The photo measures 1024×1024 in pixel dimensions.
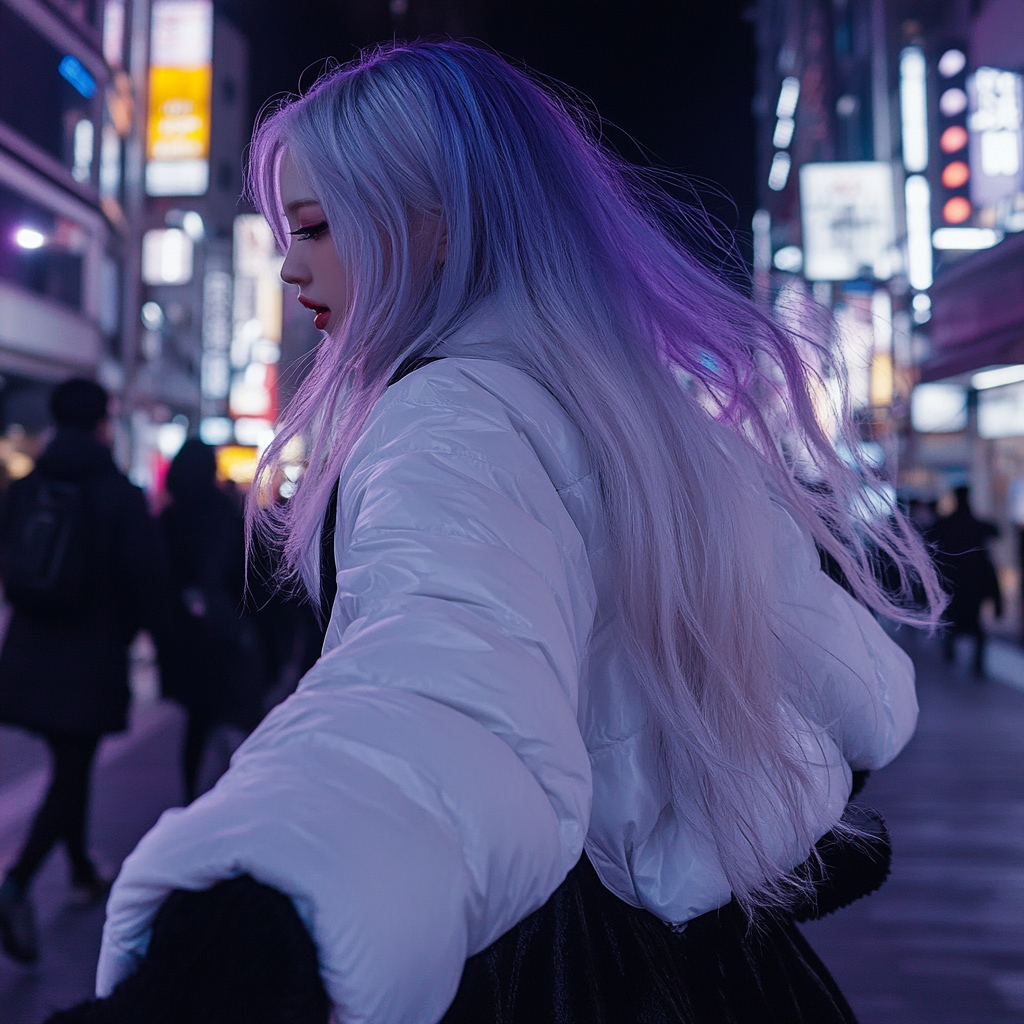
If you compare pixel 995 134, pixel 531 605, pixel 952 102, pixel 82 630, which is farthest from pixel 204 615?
pixel 952 102

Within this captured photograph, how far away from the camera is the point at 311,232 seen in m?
1.06

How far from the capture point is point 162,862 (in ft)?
1.86

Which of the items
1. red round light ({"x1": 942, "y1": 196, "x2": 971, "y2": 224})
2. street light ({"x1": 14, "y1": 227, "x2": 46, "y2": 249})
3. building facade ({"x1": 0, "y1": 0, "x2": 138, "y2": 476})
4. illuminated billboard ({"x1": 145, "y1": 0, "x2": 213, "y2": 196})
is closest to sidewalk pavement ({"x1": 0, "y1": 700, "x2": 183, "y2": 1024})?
building facade ({"x1": 0, "y1": 0, "x2": 138, "y2": 476})

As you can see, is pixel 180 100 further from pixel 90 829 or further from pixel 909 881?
pixel 909 881

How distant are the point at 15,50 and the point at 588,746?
19.5m

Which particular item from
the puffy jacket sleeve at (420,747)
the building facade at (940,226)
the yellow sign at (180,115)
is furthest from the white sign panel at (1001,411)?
the yellow sign at (180,115)

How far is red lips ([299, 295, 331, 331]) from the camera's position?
1.12 meters

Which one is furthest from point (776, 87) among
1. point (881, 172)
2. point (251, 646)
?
point (251, 646)

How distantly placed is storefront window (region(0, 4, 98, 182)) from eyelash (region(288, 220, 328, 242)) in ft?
59.1

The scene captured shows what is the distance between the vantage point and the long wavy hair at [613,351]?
34.3 inches

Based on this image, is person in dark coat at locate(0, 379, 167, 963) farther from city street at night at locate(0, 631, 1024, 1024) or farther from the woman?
the woman

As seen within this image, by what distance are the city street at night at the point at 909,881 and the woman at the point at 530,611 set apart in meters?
0.24

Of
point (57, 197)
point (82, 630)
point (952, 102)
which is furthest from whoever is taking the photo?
point (57, 197)

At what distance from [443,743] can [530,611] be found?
0.42ft
